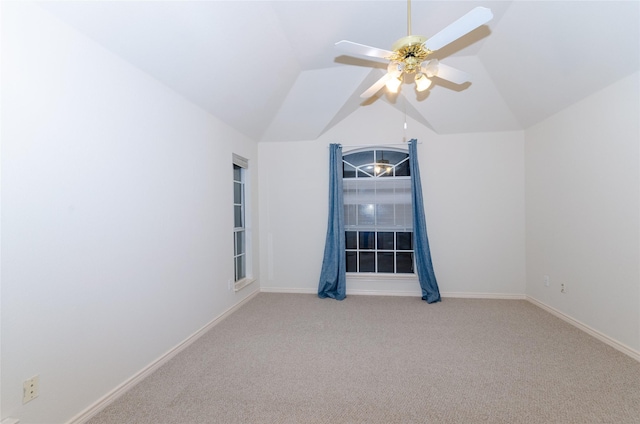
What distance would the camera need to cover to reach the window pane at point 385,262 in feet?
14.6

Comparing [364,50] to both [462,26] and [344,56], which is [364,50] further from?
[344,56]

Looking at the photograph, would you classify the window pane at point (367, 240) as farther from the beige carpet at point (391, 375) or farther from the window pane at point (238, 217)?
the window pane at point (238, 217)

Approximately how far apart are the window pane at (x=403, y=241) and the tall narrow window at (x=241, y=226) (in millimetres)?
2254

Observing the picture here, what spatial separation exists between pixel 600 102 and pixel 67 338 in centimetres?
449

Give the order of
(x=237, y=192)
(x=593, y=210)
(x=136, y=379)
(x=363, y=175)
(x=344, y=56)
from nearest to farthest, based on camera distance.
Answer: (x=136, y=379) → (x=593, y=210) → (x=344, y=56) → (x=237, y=192) → (x=363, y=175)

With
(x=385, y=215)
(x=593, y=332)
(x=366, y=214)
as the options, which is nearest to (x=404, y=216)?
(x=385, y=215)

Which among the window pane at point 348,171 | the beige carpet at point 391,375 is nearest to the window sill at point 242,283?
the beige carpet at point 391,375

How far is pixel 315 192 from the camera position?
444cm

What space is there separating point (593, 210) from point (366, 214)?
8.30ft

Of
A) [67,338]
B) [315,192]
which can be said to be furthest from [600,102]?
[67,338]

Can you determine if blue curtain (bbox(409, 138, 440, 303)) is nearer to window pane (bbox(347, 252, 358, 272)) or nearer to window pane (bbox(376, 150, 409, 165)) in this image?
window pane (bbox(376, 150, 409, 165))

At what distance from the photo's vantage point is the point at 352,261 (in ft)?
14.9

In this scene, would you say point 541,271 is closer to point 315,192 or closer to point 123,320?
point 315,192

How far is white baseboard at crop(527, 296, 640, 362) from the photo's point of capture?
238 centimetres
